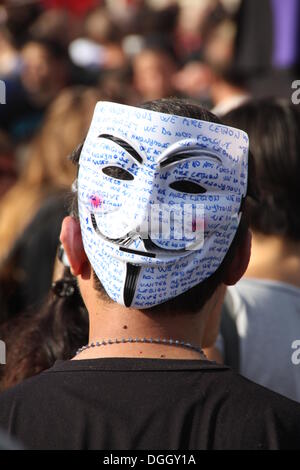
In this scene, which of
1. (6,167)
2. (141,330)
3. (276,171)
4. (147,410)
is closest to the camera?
(147,410)

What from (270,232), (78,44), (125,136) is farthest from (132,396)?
(78,44)

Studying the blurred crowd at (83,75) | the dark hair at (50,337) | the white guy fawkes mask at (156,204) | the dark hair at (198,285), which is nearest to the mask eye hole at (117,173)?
the white guy fawkes mask at (156,204)

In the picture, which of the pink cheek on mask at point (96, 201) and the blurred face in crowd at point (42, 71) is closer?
the pink cheek on mask at point (96, 201)

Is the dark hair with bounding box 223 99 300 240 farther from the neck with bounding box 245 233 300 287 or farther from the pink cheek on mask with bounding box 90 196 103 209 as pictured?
the pink cheek on mask with bounding box 90 196 103 209

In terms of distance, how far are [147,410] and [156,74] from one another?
5729 millimetres

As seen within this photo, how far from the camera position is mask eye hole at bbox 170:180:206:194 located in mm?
1777

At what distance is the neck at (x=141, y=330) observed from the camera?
1.72 m

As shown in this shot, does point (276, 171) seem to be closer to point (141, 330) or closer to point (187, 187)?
point (187, 187)

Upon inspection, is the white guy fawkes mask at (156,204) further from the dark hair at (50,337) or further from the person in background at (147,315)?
the dark hair at (50,337)

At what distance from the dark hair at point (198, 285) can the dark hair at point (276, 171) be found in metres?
0.91

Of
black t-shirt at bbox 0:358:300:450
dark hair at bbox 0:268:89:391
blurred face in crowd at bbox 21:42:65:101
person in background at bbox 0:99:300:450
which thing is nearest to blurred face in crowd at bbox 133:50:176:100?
blurred face in crowd at bbox 21:42:65:101

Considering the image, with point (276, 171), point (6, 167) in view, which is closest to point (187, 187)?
point (276, 171)

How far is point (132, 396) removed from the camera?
1.59 m

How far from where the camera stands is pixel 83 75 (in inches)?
289
